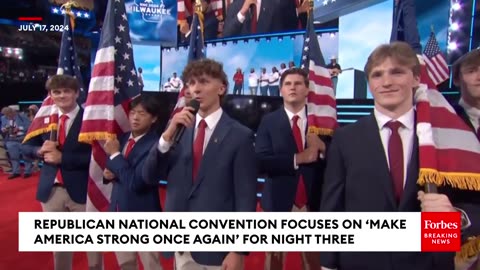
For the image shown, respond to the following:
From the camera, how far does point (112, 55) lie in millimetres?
2809

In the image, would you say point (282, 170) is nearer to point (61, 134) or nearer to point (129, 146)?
point (129, 146)

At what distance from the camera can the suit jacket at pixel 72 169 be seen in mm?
2830

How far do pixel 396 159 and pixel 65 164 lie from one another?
2.31 meters

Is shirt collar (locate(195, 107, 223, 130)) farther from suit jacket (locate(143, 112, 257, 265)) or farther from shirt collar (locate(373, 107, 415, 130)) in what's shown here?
shirt collar (locate(373, 107, 415, 130))

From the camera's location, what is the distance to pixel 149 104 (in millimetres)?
2604

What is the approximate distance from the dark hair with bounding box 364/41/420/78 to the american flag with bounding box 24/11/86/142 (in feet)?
7.82

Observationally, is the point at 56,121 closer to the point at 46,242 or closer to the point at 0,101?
the point at 46,242

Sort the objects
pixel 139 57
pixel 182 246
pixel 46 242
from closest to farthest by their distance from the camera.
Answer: pixel 182 246 → pixel 46 242 → pixel 139 57

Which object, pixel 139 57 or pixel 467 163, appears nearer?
pixel 467 163

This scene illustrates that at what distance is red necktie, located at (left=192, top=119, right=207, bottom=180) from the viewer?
6.61 ft

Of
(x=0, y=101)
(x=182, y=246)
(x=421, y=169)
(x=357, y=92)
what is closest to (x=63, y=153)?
(x=182, y=246)

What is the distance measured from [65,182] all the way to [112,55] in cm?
102

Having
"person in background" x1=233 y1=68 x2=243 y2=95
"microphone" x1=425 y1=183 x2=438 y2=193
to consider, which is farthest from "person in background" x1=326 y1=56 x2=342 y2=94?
"microphone" x1=425 y1=183 x2=438 y2=193

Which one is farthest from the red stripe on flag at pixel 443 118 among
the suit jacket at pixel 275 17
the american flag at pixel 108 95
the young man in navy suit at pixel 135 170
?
the suit jacket at pixel 275 17
